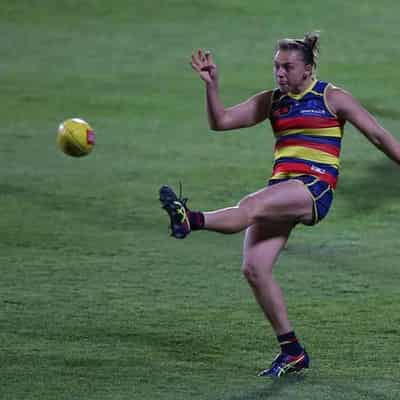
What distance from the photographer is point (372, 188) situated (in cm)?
1476

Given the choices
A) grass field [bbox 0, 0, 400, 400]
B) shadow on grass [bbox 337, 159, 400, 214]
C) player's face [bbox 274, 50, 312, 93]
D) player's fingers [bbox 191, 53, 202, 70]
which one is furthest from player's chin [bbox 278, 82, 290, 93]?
shadow on grass [bbox 337, 159, 400, 214]

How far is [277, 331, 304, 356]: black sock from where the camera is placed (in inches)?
292

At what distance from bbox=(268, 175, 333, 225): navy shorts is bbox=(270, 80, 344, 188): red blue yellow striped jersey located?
0.21ft

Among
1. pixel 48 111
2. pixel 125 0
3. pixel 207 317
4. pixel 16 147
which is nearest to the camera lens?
pixel 207 317

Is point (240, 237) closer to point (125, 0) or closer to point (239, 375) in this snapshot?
point (239, 375)

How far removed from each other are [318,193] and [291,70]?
2.42ft

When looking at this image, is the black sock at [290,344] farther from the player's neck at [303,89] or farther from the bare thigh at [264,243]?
the player's neck at [303,89]

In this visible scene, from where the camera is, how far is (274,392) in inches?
274

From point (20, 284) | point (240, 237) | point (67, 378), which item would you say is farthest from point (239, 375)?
point (240, 237)

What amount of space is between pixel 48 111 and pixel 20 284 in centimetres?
871

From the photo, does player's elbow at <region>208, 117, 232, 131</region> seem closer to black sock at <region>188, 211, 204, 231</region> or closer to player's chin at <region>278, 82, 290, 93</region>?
player's chin at <region>278, 82, 290, 93</region>

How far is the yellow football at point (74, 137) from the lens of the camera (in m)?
8.66

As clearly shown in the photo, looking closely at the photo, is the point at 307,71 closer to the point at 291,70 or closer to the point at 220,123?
the point at 291,70

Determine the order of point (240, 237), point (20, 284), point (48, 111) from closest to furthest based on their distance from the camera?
point (20, 284), point (240, 237), point (48, 111)
